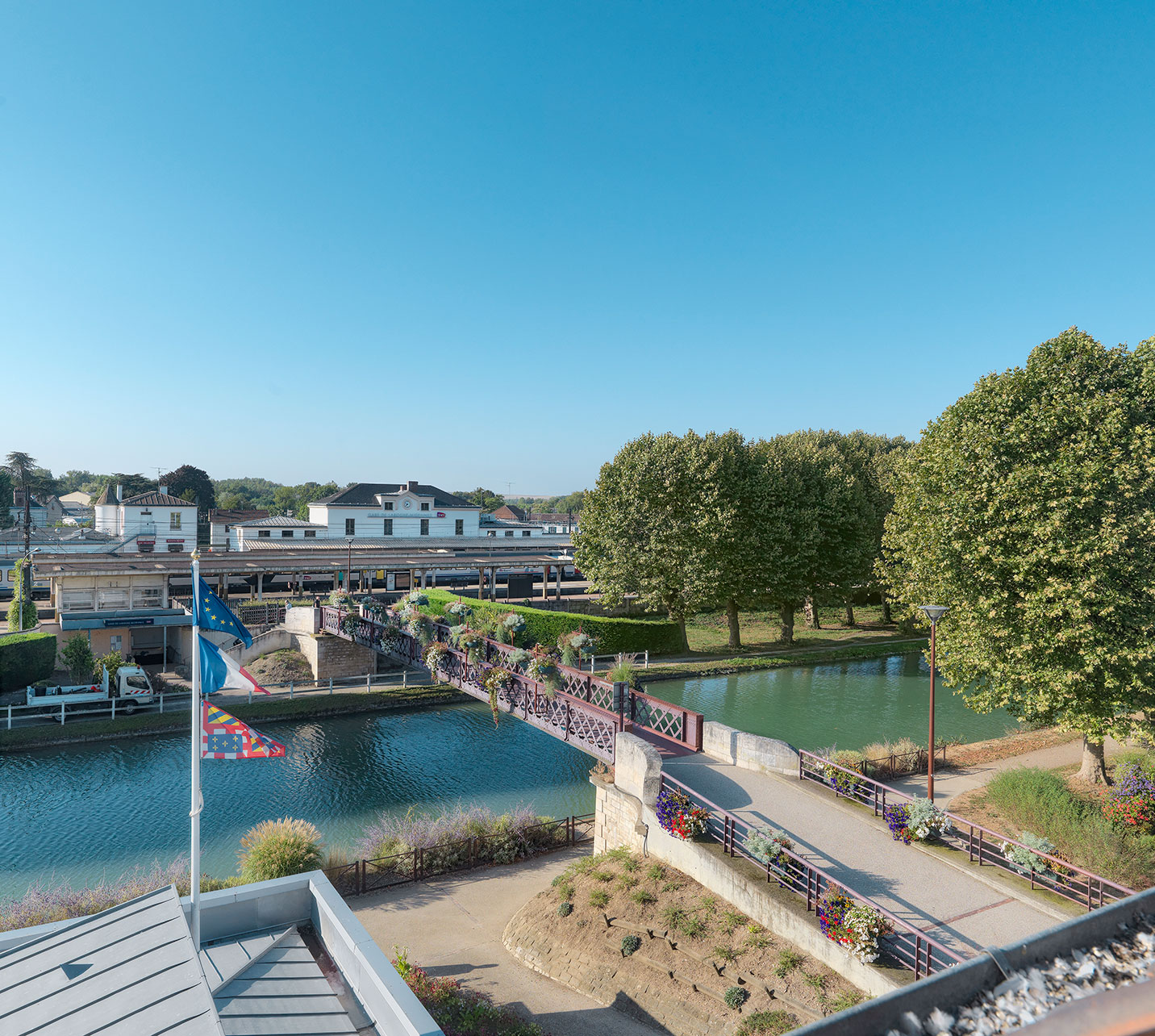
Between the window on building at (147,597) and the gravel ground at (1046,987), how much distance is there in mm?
37005

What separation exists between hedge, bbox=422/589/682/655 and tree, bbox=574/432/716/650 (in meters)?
1.15

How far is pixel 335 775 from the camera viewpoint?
22.0m

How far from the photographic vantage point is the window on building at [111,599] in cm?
3253

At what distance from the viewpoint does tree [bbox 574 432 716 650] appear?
33719mm

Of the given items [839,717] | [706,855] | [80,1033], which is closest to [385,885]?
[706,855]

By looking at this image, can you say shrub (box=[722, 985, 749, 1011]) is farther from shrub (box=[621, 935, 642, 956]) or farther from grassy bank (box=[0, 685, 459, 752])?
grassy bank (box=[0, 685, 459, 752])

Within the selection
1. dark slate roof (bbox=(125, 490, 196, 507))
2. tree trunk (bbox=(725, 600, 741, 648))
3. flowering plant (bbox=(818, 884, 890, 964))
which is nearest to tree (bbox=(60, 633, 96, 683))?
tree trunk (bbox=(725, 600, 741, 648))

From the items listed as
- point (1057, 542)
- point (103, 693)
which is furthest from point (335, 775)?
point (1057, 542)

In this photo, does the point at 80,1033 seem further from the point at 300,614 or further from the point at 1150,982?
the point at 300,614

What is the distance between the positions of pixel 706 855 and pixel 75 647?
2615 centimetres

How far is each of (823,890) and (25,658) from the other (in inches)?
1135

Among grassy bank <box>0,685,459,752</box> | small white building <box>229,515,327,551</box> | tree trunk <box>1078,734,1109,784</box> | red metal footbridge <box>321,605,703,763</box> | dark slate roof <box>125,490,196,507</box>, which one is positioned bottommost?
grassy bank <box>0,685,459,752</box>

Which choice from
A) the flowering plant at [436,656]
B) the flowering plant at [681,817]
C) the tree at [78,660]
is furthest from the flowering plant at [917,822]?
the tree at [78,660]

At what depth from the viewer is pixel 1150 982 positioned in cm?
139
